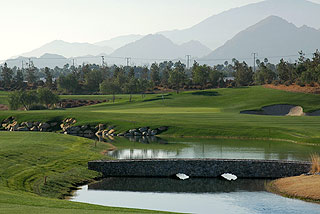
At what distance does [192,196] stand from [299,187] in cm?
802

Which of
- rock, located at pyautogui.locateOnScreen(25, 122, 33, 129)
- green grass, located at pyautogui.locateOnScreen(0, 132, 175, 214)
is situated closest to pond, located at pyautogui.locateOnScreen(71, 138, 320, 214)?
green grass, located at pyautogui.locateOnScreen(0, 132, 175, 214)

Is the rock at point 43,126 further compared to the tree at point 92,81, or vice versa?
the tree at point 92,81

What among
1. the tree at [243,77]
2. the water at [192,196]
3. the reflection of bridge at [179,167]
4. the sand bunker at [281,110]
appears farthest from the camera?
the tree at [243,77]

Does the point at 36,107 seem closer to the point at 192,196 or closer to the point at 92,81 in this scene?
the point at 92,81

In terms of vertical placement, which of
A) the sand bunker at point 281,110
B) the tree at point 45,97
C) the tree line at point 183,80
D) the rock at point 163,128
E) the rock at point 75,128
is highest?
the tree line at point 183,80

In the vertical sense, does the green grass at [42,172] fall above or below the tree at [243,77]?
below

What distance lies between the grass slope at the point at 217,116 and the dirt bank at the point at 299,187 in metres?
23.0

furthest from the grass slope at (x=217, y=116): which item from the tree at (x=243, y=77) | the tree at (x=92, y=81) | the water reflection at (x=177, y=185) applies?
the tree at (x=92, y=81)

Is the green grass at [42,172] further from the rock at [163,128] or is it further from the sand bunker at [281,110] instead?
the sand bunker at [281,110]

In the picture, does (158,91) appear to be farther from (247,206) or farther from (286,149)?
(247,206)

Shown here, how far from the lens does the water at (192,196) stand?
34312 millimetres

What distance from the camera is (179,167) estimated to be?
47281 millimetres

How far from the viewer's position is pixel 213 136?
7306cm

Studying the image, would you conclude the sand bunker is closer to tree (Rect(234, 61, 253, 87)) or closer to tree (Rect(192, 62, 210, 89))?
tree (Rect(192, 62, 210, 89))
